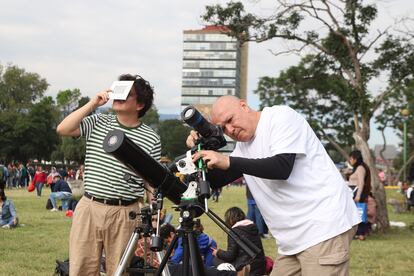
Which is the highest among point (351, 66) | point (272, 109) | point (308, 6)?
point (308, 6)

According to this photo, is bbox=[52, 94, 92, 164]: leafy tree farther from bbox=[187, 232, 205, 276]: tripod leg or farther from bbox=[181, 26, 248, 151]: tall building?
bbox=[181, 26, 248, 151]: tall building

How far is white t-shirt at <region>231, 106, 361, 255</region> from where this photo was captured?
3.11m

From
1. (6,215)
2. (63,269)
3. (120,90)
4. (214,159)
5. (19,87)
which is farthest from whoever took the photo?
(19,87)

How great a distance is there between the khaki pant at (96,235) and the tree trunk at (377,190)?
990cm

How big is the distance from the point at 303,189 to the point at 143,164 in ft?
2.67

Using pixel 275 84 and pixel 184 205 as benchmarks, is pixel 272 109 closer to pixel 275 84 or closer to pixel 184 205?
pixel 184 205

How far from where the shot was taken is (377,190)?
1314cm

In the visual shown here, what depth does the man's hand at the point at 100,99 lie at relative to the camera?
12.5 ft

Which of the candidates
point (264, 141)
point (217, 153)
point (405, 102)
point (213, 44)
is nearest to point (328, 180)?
point (264, 141)

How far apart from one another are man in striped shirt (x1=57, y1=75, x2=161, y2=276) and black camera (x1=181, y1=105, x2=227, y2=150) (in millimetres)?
918

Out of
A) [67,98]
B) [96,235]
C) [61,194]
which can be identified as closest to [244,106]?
[96,235]

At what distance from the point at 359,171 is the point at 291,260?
25.6ft

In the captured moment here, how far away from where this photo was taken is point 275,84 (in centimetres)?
2806

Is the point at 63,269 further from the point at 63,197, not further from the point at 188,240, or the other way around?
the point at 63,197
